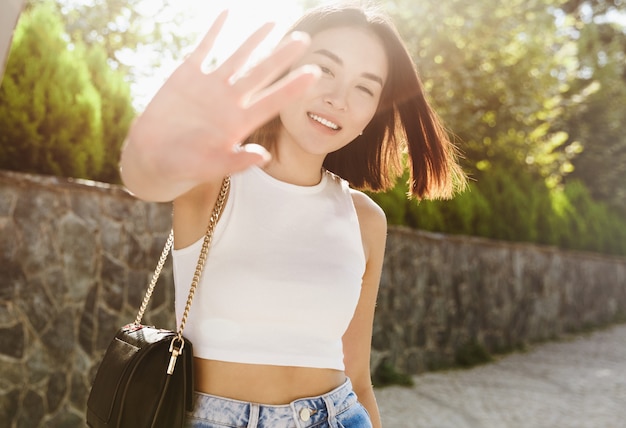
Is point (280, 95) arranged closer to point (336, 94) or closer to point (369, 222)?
point (336, 94)

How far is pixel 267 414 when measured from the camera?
180 cm

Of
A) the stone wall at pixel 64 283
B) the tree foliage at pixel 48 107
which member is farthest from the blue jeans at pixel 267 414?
the tree foliage at pixel 48 107

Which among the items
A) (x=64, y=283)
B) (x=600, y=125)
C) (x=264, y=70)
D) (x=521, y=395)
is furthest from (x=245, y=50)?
(x=600, y=125)

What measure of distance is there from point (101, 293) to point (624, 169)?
17.6 meters

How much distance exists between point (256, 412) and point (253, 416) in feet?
0.04

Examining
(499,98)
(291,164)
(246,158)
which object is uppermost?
(499,98)

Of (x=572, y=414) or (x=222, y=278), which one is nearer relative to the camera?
(x=222, y=278)

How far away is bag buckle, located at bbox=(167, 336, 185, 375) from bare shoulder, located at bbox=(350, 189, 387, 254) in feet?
2.24

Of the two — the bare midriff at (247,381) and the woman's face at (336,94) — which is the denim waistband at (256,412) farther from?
the woman's face at (336,94)

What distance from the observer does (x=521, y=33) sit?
14695 mm

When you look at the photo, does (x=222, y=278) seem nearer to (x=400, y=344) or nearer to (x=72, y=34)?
(x=400, y=344)

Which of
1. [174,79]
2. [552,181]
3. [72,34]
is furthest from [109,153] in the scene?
[552,181]

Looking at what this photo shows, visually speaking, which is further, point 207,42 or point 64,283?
point 64,283

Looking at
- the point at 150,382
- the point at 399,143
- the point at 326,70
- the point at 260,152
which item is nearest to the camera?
the point at 260,152
